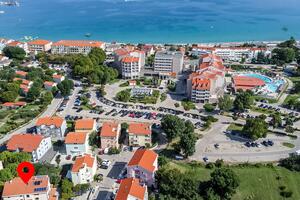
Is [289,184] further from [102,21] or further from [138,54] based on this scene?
[102,21]

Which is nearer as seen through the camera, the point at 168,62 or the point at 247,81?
the point at 247,81

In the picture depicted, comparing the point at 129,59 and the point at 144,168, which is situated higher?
the point at 129,59

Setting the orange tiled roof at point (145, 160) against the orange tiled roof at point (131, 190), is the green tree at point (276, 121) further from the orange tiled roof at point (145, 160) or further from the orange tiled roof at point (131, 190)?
the orange tiled roof at point (131, 190)

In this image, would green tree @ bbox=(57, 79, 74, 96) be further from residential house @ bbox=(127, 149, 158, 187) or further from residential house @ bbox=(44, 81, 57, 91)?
residential house @ bbox=(127, 149, 158, 187)

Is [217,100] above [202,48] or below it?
below

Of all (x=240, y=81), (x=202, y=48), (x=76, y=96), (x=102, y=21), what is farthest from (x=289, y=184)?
(x=102, y=21)

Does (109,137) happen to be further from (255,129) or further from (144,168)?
(255,129)

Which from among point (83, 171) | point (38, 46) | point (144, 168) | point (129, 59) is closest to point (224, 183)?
point (144, 168)
